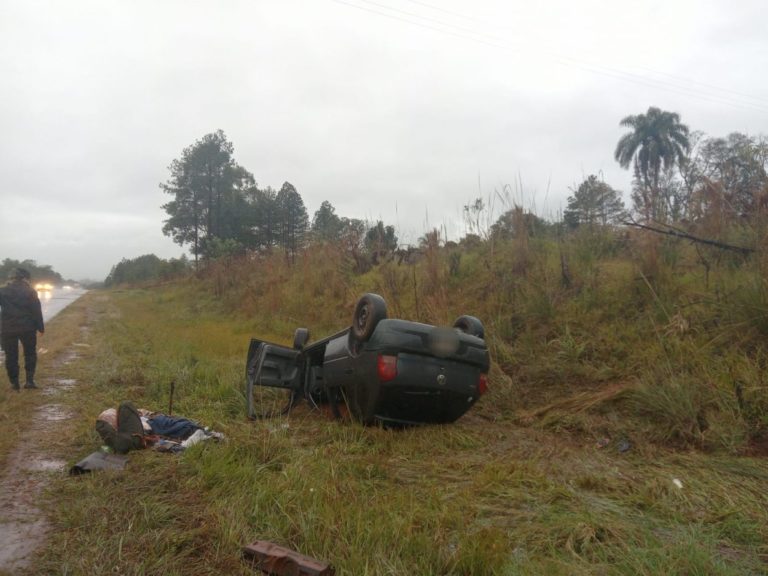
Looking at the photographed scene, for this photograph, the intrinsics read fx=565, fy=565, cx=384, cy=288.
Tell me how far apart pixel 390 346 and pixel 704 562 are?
8.97 feet

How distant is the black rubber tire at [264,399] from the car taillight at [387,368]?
1689 mm

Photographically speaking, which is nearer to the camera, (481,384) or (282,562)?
(282,562)

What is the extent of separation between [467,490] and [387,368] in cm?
133

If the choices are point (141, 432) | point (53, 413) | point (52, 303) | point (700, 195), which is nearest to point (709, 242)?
point (700, 195)

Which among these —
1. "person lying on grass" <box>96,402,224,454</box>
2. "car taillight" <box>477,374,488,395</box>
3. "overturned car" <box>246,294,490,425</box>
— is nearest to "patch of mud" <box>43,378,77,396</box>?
"person lying on grass" <box>96,402,224,454</box>

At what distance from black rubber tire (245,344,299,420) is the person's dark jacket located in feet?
13.0

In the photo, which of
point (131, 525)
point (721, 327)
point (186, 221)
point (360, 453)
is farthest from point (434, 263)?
point (186, 221)

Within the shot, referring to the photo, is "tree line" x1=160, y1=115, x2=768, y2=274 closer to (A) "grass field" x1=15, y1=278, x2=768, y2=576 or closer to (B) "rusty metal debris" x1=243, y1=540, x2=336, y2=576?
(A) "grass field" x1=15, y1=278, x2=768, y2=576

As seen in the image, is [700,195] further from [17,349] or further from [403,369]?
[17,349]

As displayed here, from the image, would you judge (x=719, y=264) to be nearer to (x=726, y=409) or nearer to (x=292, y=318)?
(x=726, y=409)

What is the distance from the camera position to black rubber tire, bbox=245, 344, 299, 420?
6021 millimetres

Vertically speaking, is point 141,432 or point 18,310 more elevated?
point 18,310

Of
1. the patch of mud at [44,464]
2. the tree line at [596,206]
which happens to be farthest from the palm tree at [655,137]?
the patch of mud at [44,464]

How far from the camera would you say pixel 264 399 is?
6.84 m
